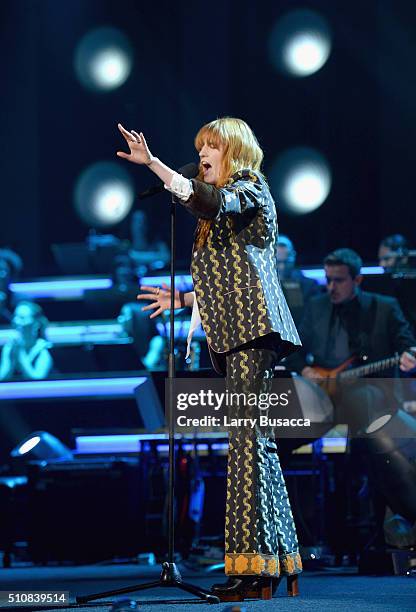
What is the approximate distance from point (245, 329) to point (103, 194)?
331 inches

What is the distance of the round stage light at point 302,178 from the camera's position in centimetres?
1084

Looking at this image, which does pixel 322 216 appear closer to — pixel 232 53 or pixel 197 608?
pixel 232 53

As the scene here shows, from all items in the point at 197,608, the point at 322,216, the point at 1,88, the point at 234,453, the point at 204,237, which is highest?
the point at 1,88

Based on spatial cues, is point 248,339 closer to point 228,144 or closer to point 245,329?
point 245,329

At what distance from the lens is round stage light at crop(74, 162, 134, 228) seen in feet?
37.6

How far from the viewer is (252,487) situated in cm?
329

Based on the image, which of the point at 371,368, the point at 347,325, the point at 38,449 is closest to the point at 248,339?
the point at 371,368

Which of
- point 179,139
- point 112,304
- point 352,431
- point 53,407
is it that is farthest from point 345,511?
point 179,139

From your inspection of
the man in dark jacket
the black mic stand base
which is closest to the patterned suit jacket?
the black mic stand base

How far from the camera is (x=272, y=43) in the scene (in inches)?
429

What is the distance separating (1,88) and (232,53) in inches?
102

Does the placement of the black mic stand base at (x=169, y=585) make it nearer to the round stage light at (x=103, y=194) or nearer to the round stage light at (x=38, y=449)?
the round stage light at (x=38, y=449)

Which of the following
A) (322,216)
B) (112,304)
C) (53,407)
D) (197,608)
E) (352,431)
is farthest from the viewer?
(322,216)

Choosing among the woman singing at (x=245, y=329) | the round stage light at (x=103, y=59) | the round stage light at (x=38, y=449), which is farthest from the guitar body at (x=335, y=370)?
the round stage light at (x=103, y=59)
